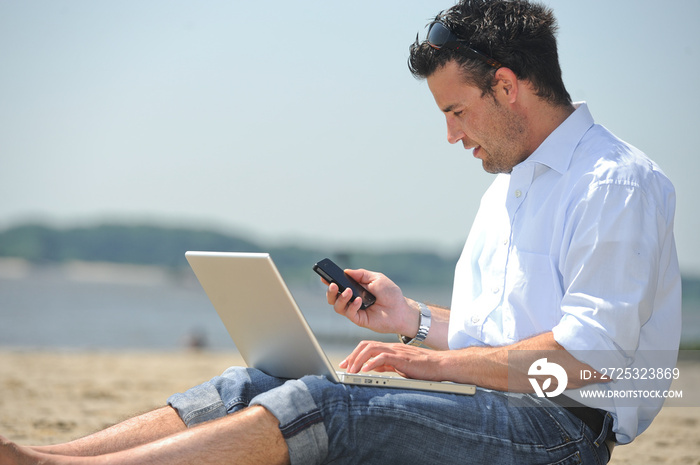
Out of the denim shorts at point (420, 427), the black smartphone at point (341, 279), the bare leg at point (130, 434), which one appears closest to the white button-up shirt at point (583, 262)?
the denim shorts at point (420, 427)

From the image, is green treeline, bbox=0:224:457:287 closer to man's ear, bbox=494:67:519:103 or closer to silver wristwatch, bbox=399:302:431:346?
silver wristwatch, bbox=399:302:431:346

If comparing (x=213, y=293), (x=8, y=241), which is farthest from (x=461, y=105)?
(x=8, y=241)

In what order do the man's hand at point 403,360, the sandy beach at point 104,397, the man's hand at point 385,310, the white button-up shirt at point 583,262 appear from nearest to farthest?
1. the white button-up shirt at point 583,262
2. the man's hand at point 403,360
3. the man's hand at point 385,310
4. the sandy beach at point 104,397

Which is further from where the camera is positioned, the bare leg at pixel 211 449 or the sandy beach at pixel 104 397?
the sandy beach at pixel 104 397

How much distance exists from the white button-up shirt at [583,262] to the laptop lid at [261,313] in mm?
661

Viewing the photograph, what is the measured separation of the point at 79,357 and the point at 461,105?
9.10m

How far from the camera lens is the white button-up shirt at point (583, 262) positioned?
2164 millimetres

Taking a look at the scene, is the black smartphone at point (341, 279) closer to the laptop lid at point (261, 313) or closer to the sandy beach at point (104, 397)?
the laptop lid at point (261, 313)

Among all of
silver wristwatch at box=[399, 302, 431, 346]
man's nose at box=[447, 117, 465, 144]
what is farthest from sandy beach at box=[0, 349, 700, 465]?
man's nose at box=[447, 117, 465, 144]

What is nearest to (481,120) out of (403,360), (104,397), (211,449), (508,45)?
(508,45)

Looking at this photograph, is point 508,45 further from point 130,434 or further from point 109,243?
point 109,243

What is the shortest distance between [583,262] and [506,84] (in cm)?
80

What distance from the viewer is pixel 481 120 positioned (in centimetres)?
272

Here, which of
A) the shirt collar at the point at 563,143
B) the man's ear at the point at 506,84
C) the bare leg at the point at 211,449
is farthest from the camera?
the man's ear at the point at 506,84
